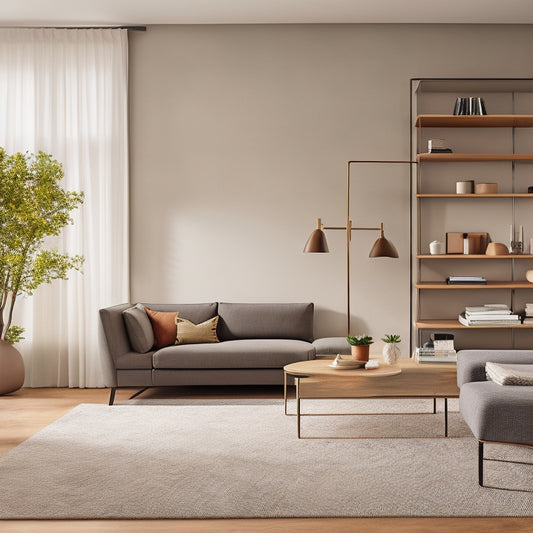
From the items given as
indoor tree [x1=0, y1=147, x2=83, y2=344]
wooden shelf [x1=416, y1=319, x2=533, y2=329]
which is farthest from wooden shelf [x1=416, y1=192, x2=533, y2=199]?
indoor tree [x1=0, y1=147, x2=83, y2=344]

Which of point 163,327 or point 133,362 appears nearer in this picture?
point 133,362

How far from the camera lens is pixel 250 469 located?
3.32 meters

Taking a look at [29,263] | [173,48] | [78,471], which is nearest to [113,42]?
[173,48]

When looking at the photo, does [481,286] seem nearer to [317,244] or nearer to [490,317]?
[490,317]

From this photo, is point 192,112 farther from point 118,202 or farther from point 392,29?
point 392,29

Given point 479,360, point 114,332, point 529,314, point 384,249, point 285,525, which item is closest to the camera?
point 285,525

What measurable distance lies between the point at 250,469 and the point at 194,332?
2146 millimetres

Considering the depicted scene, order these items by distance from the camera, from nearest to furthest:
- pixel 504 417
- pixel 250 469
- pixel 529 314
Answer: pixel 504 417 → pixel 250 469 → pixel 529 314

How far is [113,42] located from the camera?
5816mm

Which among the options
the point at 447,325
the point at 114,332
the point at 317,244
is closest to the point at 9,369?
the point at 114,332

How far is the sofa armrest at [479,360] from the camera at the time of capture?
146 inches

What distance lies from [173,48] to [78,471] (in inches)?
158

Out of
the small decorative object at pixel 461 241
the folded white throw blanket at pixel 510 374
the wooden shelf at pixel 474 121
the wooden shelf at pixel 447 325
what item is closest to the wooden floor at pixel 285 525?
the folded white throw blanket at pixel 510 374

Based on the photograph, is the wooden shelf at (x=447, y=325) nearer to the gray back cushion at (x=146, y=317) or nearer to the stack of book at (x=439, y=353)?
the stack of book at (x=439, y=353)
